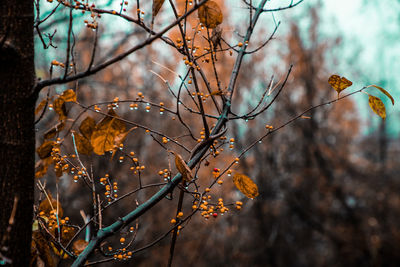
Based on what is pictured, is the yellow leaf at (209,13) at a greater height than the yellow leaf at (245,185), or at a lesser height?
greater

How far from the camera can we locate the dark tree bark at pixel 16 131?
2.89ft

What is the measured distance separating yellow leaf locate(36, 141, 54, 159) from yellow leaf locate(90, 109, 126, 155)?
0.17 m

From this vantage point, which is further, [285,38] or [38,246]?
[285,38]

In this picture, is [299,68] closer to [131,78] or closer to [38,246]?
[131,78]

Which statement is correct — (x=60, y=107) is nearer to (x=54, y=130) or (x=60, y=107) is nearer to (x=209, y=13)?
(x=54, y=130)

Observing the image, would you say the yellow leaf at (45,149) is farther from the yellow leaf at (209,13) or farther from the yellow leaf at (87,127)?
the yellow leaf at (209,13)

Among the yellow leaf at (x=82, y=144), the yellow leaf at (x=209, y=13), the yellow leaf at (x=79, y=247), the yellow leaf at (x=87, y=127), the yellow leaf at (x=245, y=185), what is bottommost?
the yellow leaf at (x=79, y=247)

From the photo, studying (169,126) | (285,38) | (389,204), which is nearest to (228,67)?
(285,38)

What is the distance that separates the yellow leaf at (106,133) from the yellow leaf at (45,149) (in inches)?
6.8

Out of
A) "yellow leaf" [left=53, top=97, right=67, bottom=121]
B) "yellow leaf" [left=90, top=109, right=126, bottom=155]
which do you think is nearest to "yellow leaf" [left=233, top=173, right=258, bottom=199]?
"yellow leaf" [left=90, top=109, right=126, bottom=155]

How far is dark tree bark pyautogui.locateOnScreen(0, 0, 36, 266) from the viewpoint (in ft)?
2.89

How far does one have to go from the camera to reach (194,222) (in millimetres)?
8203

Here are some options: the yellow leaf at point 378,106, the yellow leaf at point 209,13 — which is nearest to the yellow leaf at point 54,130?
the yellow leaf at point 209,13

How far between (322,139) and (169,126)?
149 inches
